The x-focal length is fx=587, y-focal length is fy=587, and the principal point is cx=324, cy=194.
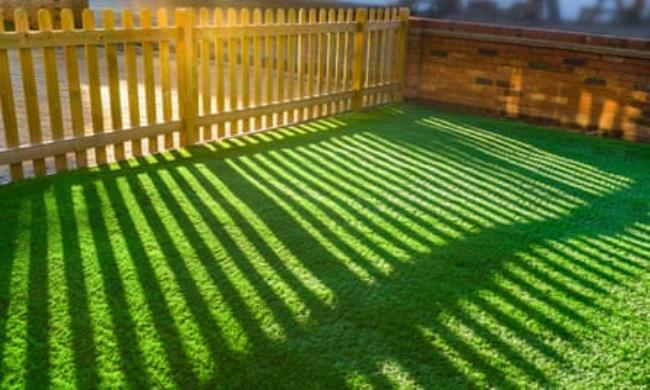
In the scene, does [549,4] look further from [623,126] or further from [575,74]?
[623,126]

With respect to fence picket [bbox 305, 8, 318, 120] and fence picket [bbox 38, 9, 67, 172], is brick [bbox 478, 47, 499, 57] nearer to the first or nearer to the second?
fence picket [bbox 305, 8, 318, 120]

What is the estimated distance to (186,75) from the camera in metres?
5.58

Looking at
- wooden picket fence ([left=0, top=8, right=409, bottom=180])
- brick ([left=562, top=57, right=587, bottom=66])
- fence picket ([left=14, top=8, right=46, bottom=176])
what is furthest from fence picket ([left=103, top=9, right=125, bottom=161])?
brick ([left=562, top=57, right=587, bottom=66])

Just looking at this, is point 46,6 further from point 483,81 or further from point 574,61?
point 574,61

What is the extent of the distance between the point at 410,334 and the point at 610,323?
104 centimetres

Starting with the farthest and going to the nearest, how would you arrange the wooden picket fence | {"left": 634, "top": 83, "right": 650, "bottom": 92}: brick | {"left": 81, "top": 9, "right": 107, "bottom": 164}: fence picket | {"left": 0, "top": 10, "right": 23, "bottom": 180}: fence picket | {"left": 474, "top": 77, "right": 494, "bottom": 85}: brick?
{"left": 474, "top": 77, "right": 494, "bottom": 85}: brick, {"left": 634, "top": 83, "right": 650, "bottom": 92}: brick, {"left": 81, "top": 9, "right": 107, "bottom": 164}: fence picket, the wooden picket fence, {"left": 0, "top": 10, "right": 23, "bottom": 180}: fence picket

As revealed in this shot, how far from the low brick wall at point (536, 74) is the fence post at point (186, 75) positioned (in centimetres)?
388

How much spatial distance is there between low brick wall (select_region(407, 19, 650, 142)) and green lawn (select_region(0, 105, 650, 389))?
1776 millimetres

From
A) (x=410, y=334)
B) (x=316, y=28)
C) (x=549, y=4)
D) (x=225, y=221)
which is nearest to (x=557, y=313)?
(x=410, y=334)

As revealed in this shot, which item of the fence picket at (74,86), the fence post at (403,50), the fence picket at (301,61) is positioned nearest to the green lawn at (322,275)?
the fence picket at (74,86)

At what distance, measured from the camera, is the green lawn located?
2.51 metres

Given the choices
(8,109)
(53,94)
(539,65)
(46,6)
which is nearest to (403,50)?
(539,65)

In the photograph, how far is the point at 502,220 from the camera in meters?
4.27

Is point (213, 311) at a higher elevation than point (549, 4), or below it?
below
